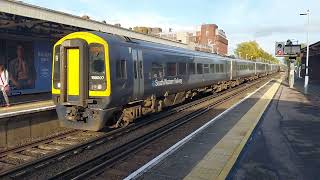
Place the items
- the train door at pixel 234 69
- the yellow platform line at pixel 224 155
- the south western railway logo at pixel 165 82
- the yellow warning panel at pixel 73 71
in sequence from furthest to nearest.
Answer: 1. the train door at pixel 234 69
2. the south western railway logo at pixel 165 82
3. the yellow warning panel at pixel 73 71
4. the yellow platform line at pixel 224 155

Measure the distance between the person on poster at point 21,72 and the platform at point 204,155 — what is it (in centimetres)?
1056

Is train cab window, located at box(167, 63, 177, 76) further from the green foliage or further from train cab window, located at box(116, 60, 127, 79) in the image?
→ the green foliage

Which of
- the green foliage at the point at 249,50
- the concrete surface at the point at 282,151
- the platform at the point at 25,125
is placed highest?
the green foliage at the point at 249,50

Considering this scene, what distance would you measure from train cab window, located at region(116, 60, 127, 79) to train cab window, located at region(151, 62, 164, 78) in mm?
2483

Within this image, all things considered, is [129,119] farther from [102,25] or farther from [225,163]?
[102,25]

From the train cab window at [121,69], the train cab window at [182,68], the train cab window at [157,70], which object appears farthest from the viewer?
the train cab window at [182,68]

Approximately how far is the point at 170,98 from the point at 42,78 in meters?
7.68

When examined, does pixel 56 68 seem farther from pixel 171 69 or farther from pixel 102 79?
pixel 171 69

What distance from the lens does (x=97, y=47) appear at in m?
11.3

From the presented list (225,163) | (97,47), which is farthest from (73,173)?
(97,47)

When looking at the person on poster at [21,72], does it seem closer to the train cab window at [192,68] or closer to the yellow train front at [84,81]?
the yellow train front at [84,81]

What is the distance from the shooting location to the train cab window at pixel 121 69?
11.7 m

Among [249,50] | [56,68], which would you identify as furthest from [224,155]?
[249,50]

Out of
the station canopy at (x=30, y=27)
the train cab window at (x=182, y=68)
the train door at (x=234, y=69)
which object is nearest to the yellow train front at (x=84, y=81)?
the station canopy at (x=30, y=27)
